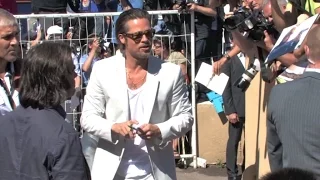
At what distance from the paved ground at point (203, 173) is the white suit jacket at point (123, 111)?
362cm

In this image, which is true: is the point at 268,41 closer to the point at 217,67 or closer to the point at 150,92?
the point at 150,92

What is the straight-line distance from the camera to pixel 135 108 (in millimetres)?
4531

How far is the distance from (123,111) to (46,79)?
124 centimetres

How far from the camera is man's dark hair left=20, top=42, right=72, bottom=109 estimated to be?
3.31 metres

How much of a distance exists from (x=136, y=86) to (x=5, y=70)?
858 millimetres

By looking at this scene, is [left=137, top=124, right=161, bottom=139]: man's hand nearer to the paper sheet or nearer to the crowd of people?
the crowd of people

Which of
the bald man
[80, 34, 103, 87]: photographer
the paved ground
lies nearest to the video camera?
[80, 34, 103, 87]: photographer

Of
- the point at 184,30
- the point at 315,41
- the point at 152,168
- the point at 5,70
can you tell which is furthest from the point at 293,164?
the point at 184,30

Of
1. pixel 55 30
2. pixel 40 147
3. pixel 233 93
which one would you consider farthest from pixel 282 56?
pixel 55 30

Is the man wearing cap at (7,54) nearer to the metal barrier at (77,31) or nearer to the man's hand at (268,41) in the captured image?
the man's hand at (268,41)

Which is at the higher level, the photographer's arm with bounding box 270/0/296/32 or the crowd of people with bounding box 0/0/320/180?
the photographer's arm with bounding box 270/0/296/32

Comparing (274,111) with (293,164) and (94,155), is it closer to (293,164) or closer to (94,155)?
(293,164)

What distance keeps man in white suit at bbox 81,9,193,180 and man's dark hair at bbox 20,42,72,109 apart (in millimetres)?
1125

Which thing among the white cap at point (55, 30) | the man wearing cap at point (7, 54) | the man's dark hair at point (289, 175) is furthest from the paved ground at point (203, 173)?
the man's dark hair at point (289, 175)
